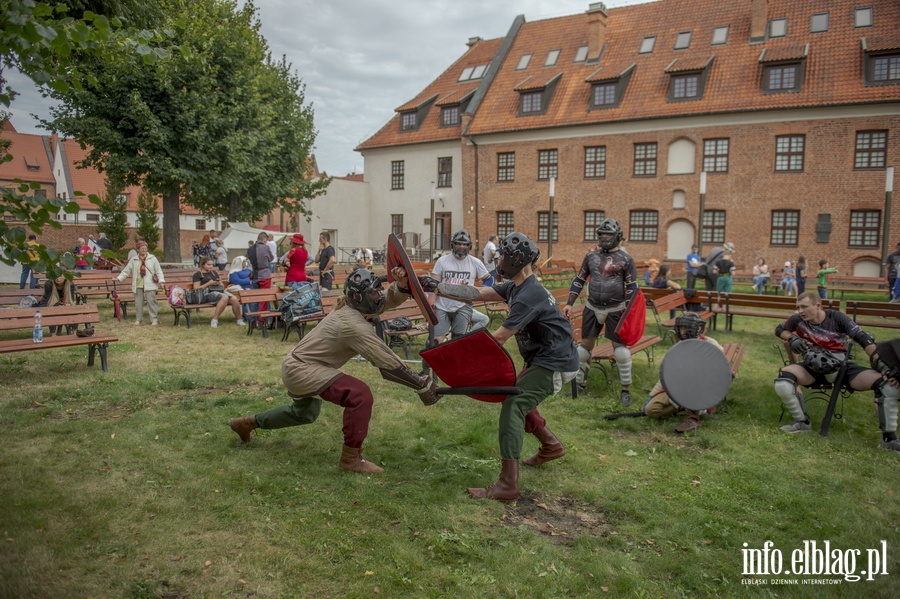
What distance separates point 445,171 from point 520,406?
34.5 metres

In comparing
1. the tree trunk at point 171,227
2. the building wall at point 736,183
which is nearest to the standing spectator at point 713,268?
the building wall at point 736,183

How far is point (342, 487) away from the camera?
4.93 meters

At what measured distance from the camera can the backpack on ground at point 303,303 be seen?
11320 mm

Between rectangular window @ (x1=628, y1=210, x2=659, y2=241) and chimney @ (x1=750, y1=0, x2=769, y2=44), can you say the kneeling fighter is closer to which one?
rectangular window @ (x1=628, y1=210, x2=659, y2=241)

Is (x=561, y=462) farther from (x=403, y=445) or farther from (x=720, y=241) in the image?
(x=720, y=241)

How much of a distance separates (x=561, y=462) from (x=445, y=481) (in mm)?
1162

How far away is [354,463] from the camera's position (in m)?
5.25

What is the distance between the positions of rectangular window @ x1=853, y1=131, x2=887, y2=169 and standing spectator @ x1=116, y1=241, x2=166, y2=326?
90.4 ft

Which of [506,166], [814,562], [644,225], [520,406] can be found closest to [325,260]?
[520,406]

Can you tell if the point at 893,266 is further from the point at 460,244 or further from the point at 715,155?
the point at 460,244

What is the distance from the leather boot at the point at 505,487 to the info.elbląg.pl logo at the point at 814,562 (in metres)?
1.62

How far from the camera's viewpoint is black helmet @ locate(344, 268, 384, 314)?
4.89m

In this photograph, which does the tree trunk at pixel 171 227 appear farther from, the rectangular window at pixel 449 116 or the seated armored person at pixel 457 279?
the rectangular window at pixel 449 116

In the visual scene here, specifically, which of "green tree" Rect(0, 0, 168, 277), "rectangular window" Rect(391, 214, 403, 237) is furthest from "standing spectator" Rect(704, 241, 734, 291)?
"rectangular window" Rect(391, 214, 403, 237)
